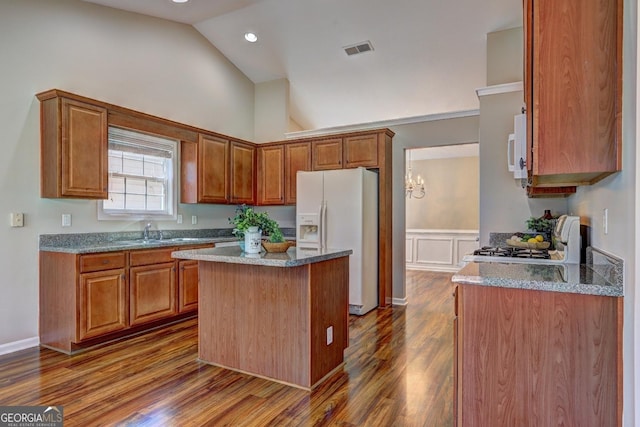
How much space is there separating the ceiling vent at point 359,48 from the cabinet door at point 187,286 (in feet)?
11.2

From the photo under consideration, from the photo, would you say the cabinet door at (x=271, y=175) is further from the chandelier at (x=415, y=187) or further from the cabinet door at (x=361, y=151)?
the chandelier at (x=415, y=187)

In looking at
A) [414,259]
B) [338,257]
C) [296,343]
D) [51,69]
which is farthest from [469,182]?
[51,69]

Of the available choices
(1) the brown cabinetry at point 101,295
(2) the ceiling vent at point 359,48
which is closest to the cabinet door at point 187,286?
(1) the brown cabinetry at point 101,295

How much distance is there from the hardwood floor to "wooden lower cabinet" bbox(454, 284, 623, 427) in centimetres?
59

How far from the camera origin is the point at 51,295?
336cm

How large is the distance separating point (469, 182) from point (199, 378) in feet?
21.6

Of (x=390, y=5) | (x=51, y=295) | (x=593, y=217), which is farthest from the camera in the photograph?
(x=390, y=5)

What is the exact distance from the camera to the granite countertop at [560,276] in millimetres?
1511

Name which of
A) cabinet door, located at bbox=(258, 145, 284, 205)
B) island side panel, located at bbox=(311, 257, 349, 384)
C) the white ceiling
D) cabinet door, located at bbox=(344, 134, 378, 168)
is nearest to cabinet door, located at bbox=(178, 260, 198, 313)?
cabinet door, located at bbox=(258, 145, 284, 205)

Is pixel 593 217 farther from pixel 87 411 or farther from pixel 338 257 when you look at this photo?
pixel 87 411

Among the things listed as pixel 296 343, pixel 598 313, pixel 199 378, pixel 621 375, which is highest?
pixel 598 313

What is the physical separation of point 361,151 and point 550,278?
344cm

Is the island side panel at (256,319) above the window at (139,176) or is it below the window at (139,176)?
below

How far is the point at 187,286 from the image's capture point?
13.8ft
